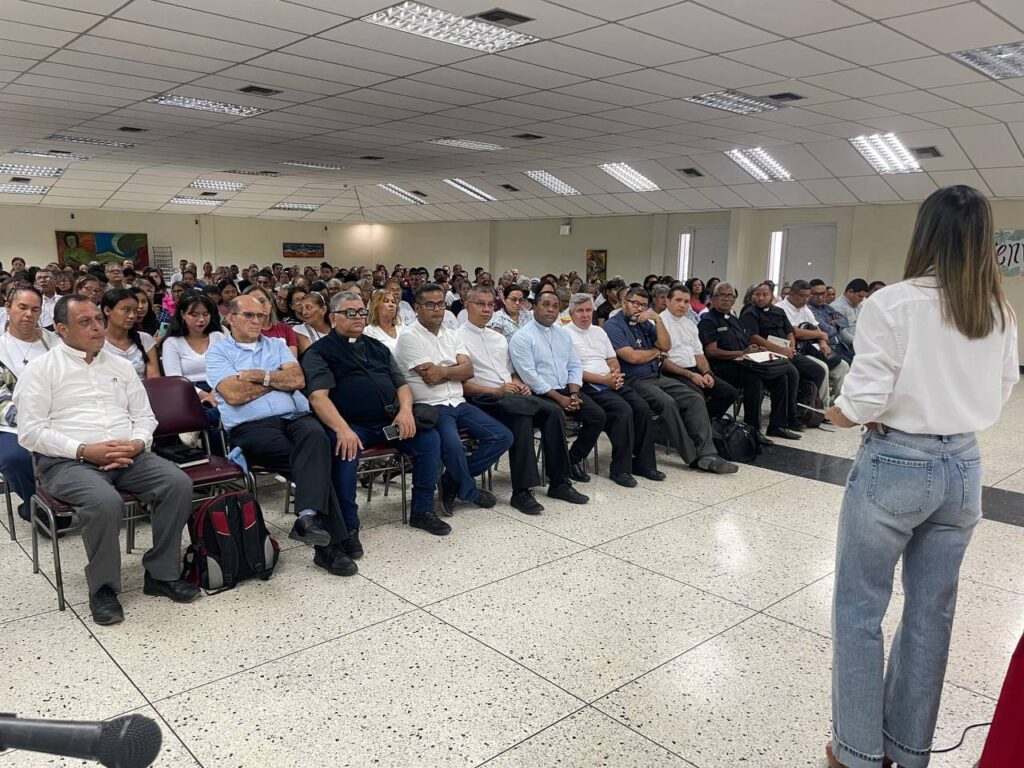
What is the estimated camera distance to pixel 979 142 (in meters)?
8.91

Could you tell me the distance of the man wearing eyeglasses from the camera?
3365mm

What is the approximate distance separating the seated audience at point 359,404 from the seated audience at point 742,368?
10.3ft

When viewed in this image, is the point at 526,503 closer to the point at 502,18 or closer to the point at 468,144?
the point at 502,18

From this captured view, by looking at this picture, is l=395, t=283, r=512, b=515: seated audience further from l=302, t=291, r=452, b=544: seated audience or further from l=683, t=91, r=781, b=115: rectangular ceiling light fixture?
l=683, t=91, r=781, b=115: rectangular ceiling light fixture

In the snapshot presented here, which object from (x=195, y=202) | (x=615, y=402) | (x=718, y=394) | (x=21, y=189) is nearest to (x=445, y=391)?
(x=615, y=402)

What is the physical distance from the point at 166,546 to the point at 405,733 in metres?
1.45

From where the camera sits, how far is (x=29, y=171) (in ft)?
44.8

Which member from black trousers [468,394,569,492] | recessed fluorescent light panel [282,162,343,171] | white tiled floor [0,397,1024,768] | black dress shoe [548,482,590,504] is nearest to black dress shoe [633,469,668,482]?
black dress shoe [548,482,590,504]

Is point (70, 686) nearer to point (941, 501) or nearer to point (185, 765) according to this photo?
point (185, 765)

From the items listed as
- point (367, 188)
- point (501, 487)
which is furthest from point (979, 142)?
point (367, 188)

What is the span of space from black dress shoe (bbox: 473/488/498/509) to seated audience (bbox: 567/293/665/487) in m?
0.95

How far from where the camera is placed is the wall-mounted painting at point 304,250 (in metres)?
21.0

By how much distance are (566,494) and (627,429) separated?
0.69 metres

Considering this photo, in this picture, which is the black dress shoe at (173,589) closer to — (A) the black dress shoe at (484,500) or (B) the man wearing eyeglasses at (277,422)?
(B) the man wearing eyeglasses at (277,422)
